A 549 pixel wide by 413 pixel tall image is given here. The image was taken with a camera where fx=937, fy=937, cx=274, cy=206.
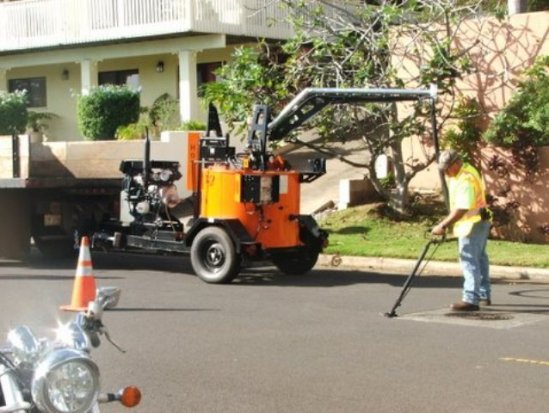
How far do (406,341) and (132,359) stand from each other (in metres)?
2.39

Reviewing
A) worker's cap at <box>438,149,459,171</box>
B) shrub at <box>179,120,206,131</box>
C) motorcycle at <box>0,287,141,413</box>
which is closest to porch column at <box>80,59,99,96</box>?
shrub at <box>179,120,206,131</box>

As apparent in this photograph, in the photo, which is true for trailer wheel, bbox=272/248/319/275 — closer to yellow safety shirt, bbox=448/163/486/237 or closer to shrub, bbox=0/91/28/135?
yellow safety shirt, bbox=448/163/486/237

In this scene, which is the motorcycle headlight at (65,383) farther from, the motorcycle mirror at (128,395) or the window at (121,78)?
the window at (121,78)

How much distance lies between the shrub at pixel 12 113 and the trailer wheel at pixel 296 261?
1161 cm

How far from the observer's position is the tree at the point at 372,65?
15570mm

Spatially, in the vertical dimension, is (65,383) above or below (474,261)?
above

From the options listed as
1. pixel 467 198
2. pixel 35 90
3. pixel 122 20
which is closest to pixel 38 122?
pixel 35 90

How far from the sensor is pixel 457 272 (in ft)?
43.4

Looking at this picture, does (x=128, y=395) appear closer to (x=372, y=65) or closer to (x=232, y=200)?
(x=232, y=200)

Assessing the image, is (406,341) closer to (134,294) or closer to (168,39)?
(134,294)

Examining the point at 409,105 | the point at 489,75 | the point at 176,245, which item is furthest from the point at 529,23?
A: the point at 176,245

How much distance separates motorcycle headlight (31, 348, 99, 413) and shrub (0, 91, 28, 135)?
20.0 meters

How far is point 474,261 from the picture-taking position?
9820 millimetres

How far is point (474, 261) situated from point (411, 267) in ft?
11.9
